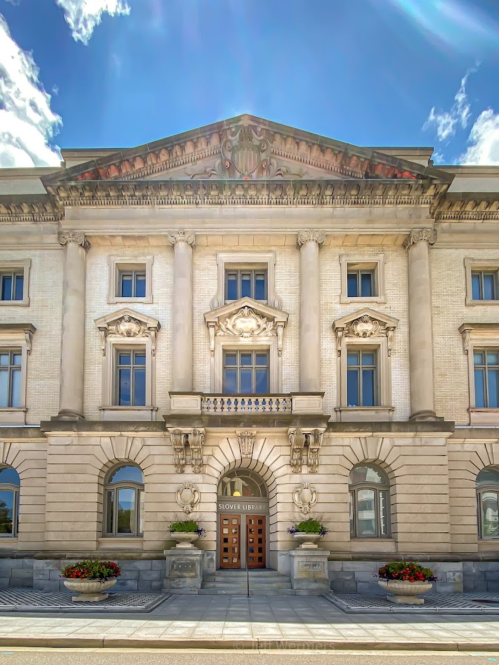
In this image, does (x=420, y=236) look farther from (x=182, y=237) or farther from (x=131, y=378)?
(x=131, y=378)

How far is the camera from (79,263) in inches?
1131

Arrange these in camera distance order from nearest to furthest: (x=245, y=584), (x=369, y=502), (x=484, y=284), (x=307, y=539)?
(x=245, y=584), (x=307, y=539), (x=369, y=502), (x=484, y=284)

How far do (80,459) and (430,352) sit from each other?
14306mm

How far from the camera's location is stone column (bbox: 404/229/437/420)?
27.3 meters

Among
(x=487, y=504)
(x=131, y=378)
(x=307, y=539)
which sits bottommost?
(x=307, y=539)

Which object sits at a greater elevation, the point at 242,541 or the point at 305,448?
the point at 305,448

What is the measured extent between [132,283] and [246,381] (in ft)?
21.1

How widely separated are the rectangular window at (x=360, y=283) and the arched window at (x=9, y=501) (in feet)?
51.7

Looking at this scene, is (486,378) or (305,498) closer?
(305,498)

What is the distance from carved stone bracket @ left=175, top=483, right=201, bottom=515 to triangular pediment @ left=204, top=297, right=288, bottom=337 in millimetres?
6390

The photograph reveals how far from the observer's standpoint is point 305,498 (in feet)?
87.0

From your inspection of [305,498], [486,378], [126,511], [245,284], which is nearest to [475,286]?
[486,378]

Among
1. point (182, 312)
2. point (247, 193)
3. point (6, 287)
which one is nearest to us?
point (182, 312)

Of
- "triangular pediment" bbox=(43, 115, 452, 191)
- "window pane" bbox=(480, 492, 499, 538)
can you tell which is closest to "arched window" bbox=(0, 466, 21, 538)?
"triangular pediment" bbox=(43, 115, 452, 191)
